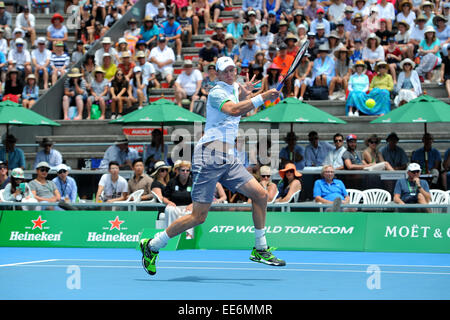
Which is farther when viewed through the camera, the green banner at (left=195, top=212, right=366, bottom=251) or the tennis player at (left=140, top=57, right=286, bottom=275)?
the green banner at (left=195, top=212, right=366, bottom=251)

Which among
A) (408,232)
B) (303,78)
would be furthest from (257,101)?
(303,78)

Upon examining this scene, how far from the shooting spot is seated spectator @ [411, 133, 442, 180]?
19109mm

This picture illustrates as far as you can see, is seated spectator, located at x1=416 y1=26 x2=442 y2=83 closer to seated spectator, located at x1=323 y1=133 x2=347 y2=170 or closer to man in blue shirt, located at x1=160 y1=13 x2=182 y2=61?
seated spectator, located at x1=323 y1=133 x2=347 y2=170

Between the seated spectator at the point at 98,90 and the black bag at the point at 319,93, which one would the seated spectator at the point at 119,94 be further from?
the black bag at the point at 319,93

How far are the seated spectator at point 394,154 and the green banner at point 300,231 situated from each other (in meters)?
4.35

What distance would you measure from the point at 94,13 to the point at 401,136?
1157cm

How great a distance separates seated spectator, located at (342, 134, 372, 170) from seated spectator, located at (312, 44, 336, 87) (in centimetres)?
369

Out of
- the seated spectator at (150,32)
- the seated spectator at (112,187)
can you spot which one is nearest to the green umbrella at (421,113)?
the seated spectator at (112,187)

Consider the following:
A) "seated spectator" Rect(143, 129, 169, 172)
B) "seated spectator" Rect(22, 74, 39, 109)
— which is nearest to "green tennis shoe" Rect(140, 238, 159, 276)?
"seated spectator" Rect(143, 129, 169, 172)

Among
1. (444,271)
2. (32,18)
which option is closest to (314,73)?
(32,18)

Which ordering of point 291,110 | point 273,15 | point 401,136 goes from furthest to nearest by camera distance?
point 273,15, point 401,136, point 291,110

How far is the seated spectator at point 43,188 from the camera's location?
17.6 metres

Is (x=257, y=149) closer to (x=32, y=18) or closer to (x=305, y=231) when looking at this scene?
(x=305, y=231)

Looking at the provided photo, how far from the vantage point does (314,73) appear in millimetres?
22484
